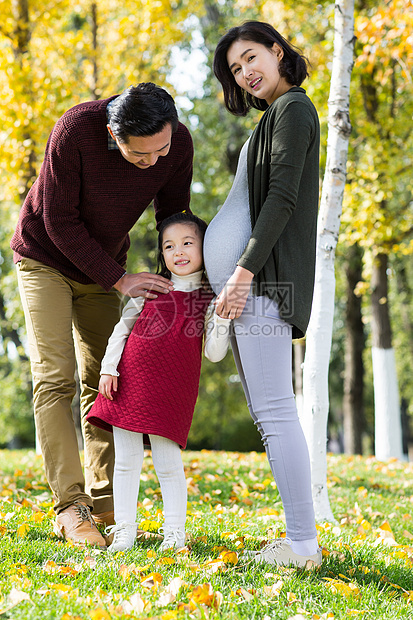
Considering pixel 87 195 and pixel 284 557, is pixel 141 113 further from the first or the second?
pixel 284 557

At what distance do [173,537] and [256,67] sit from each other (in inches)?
86.0

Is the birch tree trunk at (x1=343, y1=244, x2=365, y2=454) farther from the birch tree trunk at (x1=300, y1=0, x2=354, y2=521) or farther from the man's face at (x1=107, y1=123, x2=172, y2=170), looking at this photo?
the man's face at (x1=107, y1=123, x2=172, y2=170)

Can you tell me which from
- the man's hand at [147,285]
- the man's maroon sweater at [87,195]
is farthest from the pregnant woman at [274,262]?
the man's maroon sweater at [87,195]

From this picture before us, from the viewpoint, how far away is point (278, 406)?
7.70ft

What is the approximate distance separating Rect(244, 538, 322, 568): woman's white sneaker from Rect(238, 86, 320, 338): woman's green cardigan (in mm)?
903

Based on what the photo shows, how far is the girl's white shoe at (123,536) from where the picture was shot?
2424 millimetres

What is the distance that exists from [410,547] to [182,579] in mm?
1607

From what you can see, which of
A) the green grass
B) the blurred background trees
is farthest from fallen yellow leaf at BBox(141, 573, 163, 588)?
the blurred background trees

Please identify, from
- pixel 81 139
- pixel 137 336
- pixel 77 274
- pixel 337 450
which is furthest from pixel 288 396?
pixel 337 450

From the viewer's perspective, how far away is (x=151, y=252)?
13.1 metres

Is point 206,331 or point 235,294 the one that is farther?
point 206,331

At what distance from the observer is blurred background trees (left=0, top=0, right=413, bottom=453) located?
715 cm

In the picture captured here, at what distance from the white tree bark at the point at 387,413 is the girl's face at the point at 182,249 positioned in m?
7.58

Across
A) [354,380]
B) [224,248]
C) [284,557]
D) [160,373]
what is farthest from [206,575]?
[354,380]
